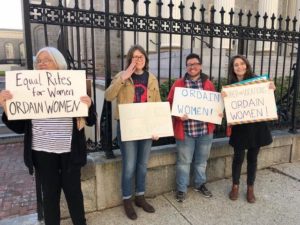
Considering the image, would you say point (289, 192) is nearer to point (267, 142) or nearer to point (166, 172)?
point (267, 142)

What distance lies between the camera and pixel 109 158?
11.0 ft

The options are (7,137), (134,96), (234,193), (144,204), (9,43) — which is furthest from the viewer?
(9,43)

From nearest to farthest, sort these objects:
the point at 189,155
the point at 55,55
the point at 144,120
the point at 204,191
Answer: the point at 55,55, the point at 144,120, the point at 189,155, the point at 204,191

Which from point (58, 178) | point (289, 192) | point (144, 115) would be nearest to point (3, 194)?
point (58, 178)

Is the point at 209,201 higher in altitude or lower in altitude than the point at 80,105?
lower

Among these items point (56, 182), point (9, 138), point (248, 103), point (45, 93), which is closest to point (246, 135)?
point (248, 103)

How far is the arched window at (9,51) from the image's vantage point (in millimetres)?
47281

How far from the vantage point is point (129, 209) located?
3162mm

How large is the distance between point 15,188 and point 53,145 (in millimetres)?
2922

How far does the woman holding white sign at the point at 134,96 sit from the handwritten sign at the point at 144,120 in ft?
0.21

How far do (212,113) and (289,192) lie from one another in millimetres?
1579

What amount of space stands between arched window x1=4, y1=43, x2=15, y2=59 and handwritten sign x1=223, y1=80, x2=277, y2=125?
5062 centimetres

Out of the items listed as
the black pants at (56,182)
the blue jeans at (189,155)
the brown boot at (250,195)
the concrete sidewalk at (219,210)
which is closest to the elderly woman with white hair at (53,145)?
the black pants at (56,182)

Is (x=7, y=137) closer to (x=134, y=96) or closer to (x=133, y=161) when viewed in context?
(x=133, y=161)
